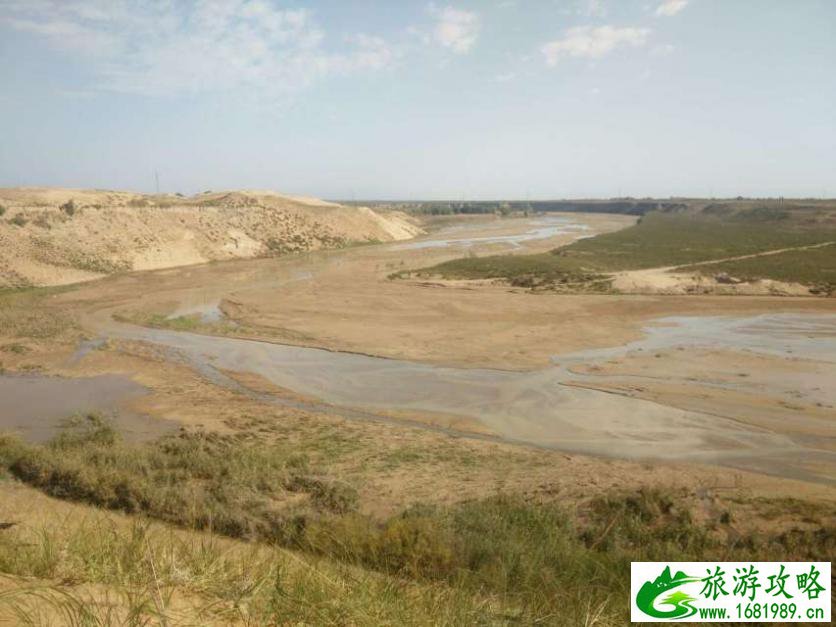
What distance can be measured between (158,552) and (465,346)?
1512cm

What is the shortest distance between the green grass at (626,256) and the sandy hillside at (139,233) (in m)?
19.0

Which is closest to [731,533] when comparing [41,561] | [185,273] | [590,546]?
[590,546]

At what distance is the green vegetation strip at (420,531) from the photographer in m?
4.66

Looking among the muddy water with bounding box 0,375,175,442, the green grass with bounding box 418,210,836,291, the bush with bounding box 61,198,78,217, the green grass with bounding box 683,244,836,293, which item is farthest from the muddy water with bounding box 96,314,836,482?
the bush with bounding box 61,198,78,217

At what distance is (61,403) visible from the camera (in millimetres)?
14133

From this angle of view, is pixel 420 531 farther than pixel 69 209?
No

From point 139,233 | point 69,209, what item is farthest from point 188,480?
point 69,209

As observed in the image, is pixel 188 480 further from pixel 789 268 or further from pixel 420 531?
pixel 789 268

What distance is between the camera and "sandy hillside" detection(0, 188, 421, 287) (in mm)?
35750

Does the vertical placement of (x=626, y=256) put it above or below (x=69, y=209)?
below

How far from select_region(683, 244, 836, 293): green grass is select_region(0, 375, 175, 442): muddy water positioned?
3085 centimetres

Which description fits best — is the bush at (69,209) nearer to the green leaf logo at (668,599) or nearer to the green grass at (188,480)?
the green grass at (188,480)

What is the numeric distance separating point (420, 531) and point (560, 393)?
867 centimetres

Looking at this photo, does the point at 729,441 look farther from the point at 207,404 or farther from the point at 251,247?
the point at 251,247
